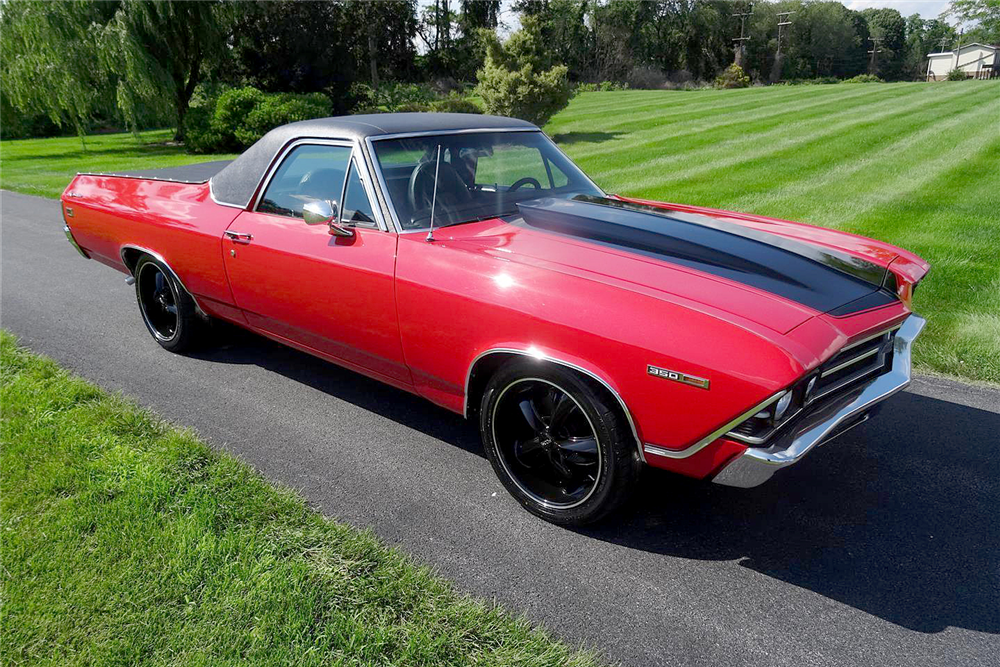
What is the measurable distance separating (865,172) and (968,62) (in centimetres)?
6783

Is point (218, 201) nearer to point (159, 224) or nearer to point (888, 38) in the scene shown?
point (159, 224)

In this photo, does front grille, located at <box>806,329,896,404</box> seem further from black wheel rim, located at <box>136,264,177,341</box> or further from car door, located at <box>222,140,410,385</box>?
black wheel rim, located at <box>136,264,177,341</box>

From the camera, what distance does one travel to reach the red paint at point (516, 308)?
242 cm

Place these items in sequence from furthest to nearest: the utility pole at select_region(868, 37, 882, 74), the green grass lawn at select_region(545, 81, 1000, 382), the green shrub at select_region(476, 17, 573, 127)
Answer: the utility pole at select_region(868, 37, 882, 74) < the green shrub at select_region(476, 17, 573, 127) < the green grass lawn at select_region(545, 81, 1000, 382)

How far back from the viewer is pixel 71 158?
62.7 feet

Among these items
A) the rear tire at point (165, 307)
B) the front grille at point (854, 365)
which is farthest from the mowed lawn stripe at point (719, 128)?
the front grille at point (854, 365)

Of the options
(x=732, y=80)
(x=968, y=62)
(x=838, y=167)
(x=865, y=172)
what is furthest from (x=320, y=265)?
(x=968, y=62)

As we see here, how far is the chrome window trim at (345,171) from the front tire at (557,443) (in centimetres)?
107

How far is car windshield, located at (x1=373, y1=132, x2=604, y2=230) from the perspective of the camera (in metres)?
3.51

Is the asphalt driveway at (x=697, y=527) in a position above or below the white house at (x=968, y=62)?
below

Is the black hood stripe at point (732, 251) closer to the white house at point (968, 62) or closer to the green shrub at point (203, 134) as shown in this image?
the green shrub at point (203, 134)

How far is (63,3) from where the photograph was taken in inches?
672

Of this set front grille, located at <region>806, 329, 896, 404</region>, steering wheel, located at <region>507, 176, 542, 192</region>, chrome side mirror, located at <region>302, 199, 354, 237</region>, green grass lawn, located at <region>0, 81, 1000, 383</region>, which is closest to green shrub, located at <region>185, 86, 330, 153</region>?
green grass lawn, located at <region>0, 81, 1000, 383</region>

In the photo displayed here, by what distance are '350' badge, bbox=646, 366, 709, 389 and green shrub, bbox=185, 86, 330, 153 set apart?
16.7m
